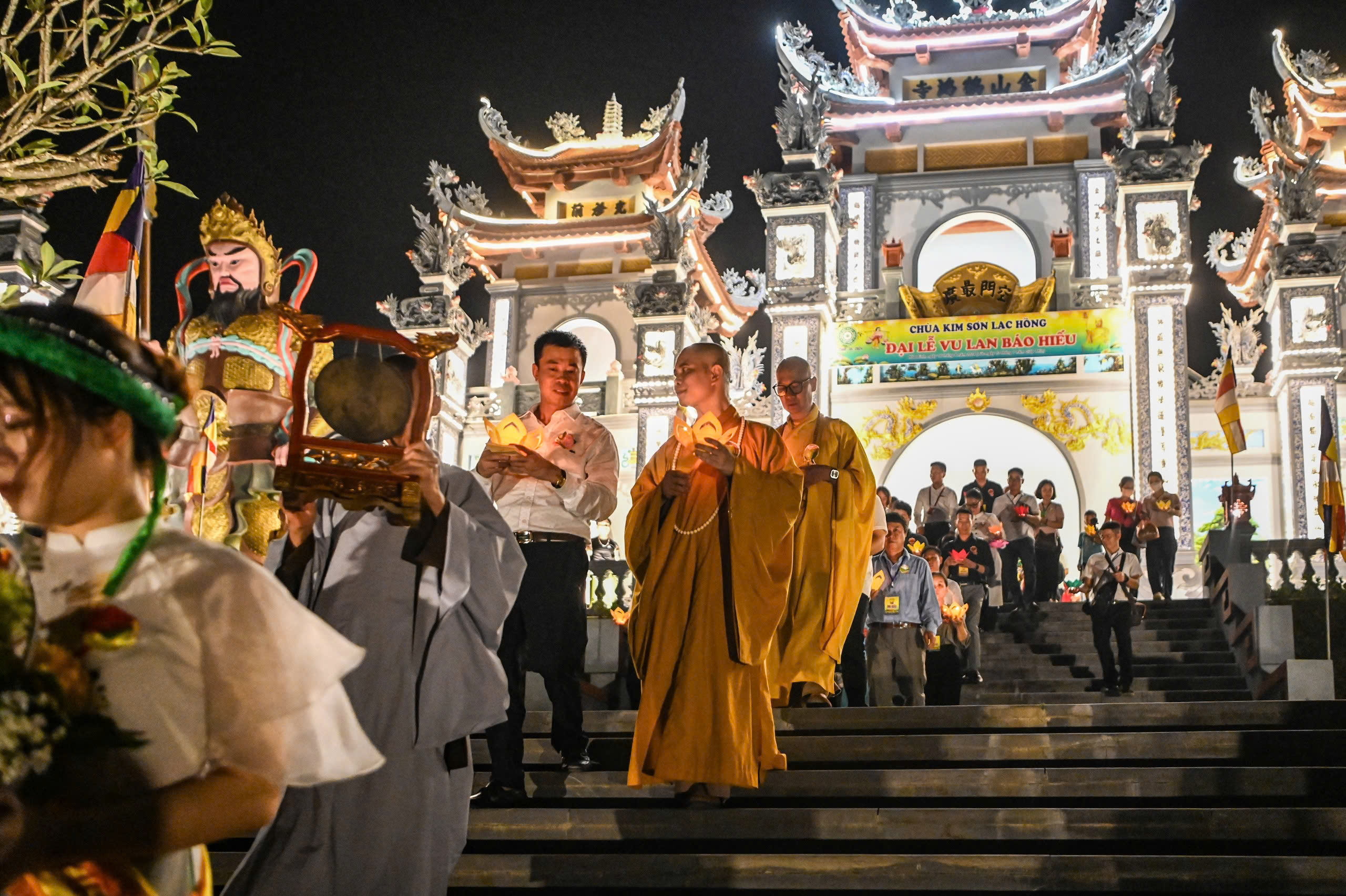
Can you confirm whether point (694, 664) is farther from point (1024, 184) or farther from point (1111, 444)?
point (1024, 184)

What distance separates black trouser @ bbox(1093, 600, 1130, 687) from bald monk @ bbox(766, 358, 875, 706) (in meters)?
3.34

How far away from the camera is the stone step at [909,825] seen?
506 cm

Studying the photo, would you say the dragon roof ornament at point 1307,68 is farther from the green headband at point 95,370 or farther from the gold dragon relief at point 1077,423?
the green headband at point 95,370

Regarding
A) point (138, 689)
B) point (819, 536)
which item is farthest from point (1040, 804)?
point (138, 689)

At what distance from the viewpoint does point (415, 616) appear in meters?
3.72

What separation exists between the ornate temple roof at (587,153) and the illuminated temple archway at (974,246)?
5.84 meters

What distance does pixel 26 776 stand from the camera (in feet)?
5.35

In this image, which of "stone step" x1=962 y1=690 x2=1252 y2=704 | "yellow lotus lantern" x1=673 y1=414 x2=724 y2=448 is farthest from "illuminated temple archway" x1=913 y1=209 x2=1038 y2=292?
"yellow lotus lantern" x1=673 y1=414 x2=724 y2=448

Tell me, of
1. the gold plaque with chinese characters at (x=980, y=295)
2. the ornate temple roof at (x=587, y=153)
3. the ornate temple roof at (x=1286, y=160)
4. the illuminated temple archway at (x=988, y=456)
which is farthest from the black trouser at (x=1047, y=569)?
the ornate temple roof at (x=587, y=153)

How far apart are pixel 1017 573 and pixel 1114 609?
3585 mm

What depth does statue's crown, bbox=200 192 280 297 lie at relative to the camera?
826 cm

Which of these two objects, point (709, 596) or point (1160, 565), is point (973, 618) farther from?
point (709, 596)

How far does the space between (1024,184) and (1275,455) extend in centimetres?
599

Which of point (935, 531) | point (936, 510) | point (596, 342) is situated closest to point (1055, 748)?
point (935, 531)
